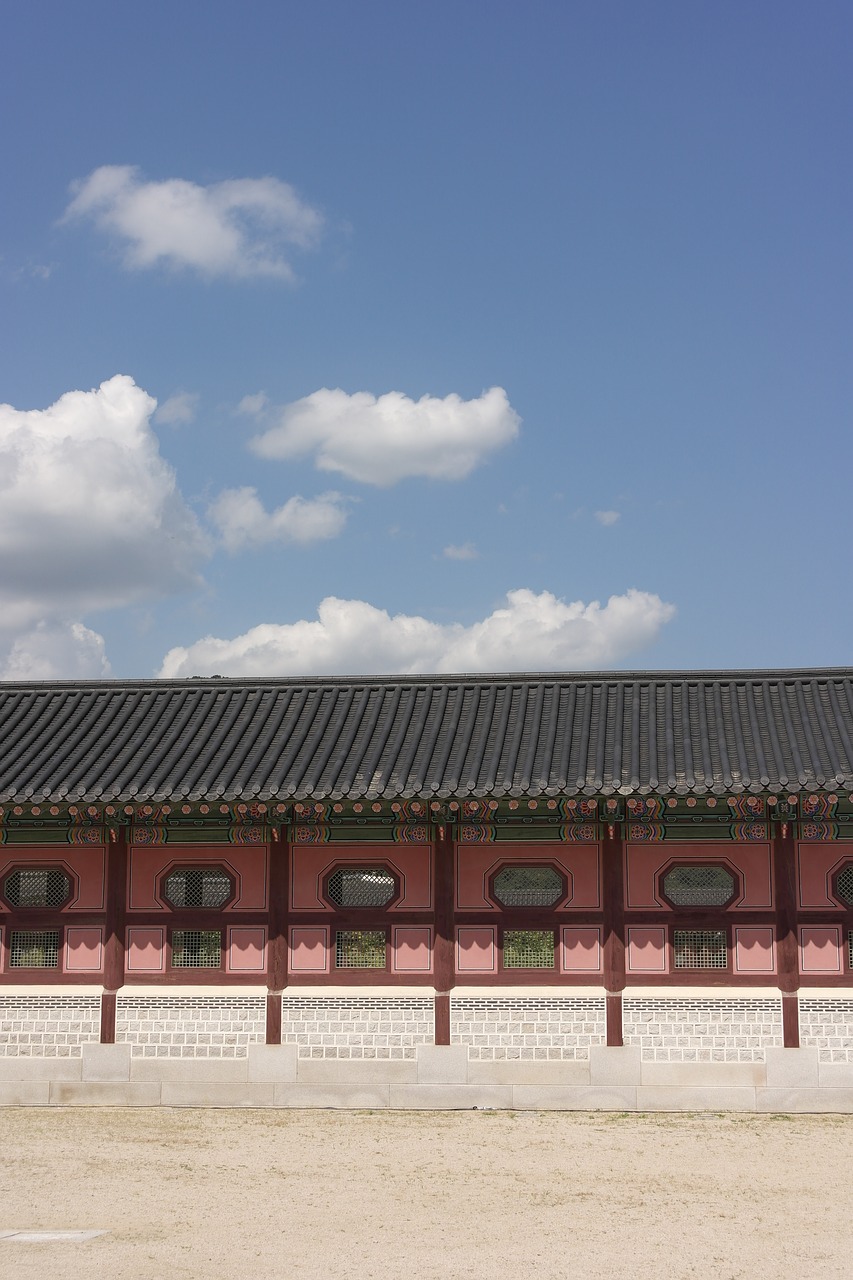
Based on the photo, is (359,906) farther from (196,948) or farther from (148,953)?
(148,953)

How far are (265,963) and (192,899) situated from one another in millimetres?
1353

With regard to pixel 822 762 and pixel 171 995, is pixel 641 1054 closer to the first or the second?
pixel 822 762

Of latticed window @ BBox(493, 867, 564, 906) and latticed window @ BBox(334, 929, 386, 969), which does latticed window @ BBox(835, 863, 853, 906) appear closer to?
latticed window @ BBox(493, 867, 564, 906)

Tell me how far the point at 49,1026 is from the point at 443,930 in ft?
18.2

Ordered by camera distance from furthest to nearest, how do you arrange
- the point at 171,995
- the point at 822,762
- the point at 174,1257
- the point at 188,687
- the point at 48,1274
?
the point at 188,687, the point at 171,995, the point at 822,762, the point at 174,1257, the point at 48,1274

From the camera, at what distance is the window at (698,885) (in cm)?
1587

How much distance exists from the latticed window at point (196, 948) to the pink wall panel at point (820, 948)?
7696 millimetres

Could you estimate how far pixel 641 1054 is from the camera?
51.1 ft

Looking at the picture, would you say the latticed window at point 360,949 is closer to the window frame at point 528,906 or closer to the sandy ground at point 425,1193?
the window frame at point 528,906

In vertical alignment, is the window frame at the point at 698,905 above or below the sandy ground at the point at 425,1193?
above

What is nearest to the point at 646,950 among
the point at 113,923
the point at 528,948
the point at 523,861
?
the point at 528,948

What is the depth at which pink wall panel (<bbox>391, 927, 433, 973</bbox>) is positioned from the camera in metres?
16.1

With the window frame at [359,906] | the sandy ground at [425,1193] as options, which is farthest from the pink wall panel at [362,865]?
the sandy ground at [425,1193]

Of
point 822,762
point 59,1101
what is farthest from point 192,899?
point 822,762
